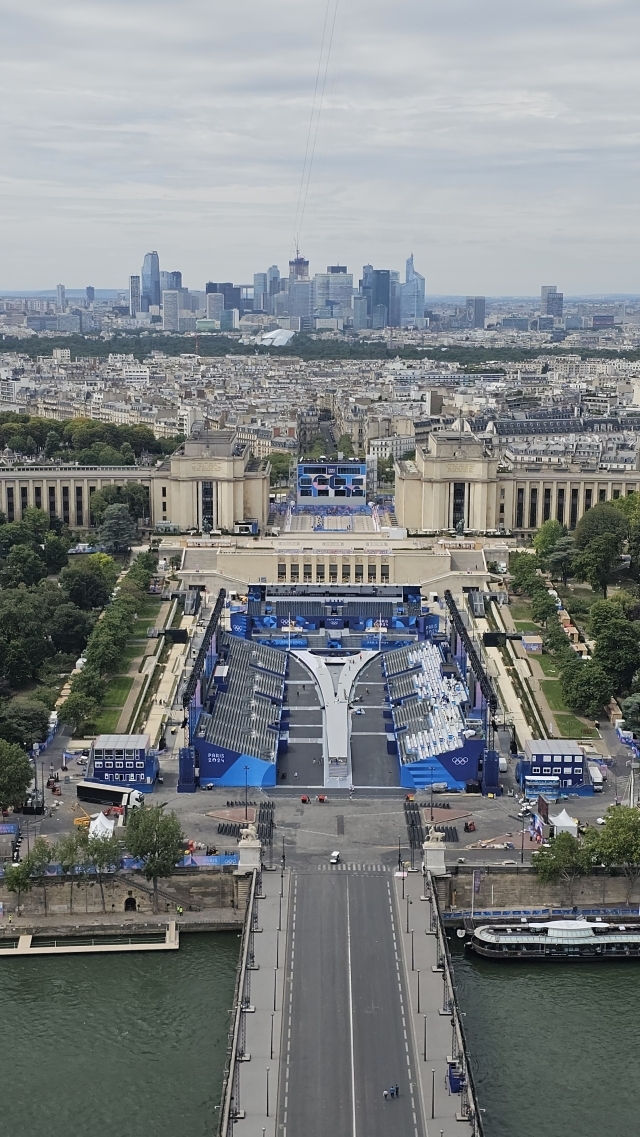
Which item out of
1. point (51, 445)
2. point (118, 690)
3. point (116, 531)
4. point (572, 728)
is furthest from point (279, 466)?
point (572, 728)

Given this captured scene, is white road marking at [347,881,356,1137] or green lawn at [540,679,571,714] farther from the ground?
green lawn at [540,679,571,714]

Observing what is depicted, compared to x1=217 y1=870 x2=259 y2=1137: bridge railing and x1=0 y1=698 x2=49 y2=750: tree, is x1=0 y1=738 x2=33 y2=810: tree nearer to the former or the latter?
x1=0 y1=698 x2=49 y2=750: tree

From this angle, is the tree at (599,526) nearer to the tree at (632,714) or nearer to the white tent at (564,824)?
the tree at (632,714)

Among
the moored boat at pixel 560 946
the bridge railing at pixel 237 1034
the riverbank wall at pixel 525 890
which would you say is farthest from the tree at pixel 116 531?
the moored boat at pixel 560 946

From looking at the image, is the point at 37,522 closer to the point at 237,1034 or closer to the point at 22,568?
the point at 22,568

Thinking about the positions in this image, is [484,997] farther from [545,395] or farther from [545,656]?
[545,395]

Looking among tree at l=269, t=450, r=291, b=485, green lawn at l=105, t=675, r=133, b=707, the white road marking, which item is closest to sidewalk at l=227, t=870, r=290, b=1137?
the white road marking

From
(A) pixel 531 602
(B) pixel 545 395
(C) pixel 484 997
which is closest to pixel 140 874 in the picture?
(C) pixel 484 997
